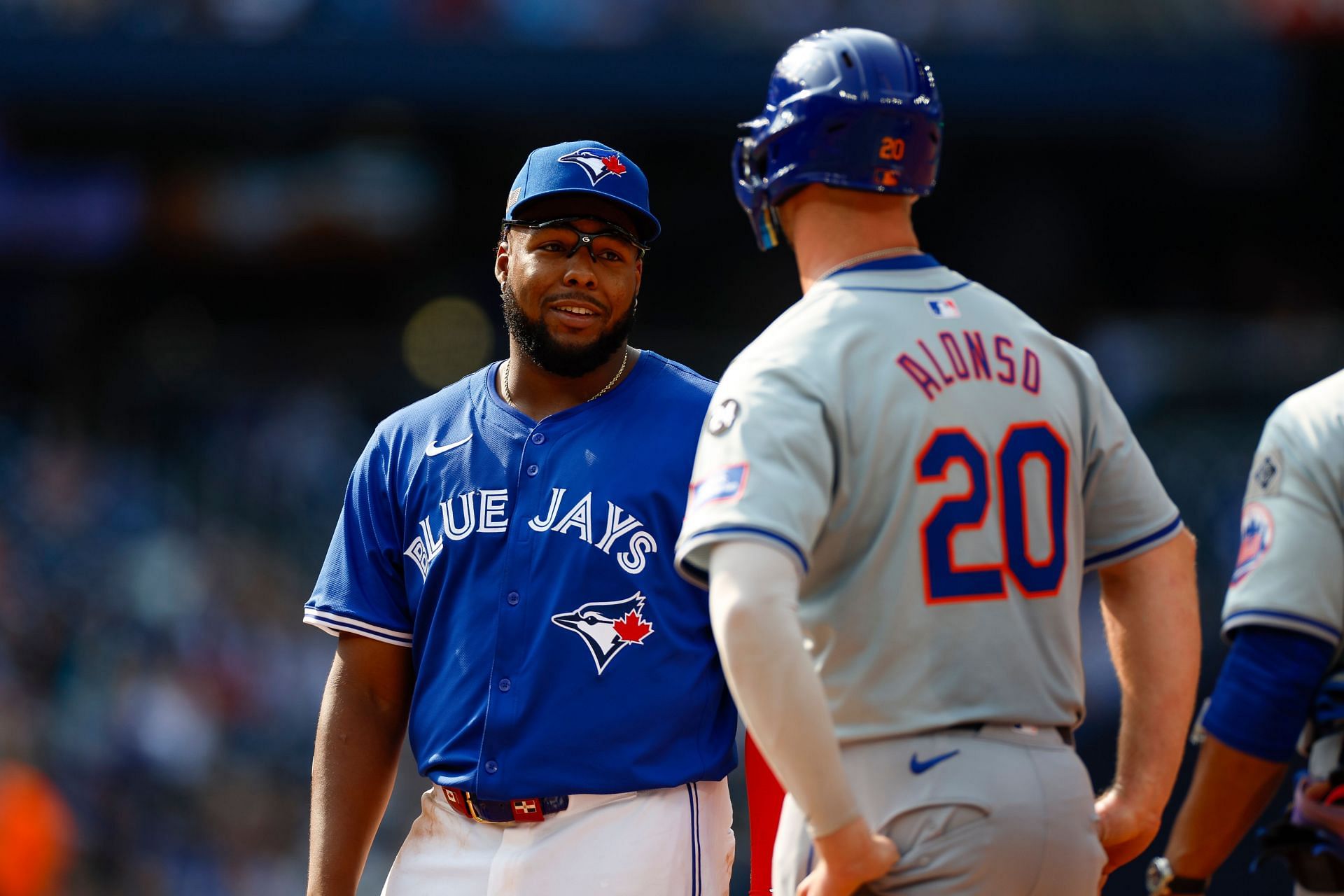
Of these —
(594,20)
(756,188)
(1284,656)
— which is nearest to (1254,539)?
(1284,656)

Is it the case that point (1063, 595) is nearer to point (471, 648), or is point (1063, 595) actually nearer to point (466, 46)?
point (471, 648)

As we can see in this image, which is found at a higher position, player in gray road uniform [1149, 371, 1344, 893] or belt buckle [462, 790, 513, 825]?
player in gray road uniform [1149, 371, 1344, 893]

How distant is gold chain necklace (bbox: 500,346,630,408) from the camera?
3.24 m

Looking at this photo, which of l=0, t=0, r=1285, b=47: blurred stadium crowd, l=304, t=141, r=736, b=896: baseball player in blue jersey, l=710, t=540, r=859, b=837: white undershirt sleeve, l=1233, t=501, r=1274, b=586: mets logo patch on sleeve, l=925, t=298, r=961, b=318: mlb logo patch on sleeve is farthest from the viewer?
l=0, t=0, r=1285, b=47: blurred stadium crowd

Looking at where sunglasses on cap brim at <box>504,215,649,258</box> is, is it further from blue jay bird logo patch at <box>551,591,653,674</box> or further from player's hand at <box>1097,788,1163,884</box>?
player's hand at <box>1097,788,1163,884</box>

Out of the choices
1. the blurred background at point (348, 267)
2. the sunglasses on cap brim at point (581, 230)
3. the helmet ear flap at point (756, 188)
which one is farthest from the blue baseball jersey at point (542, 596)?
the blurred background at point (348, 267)

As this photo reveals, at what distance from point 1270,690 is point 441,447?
1.59m

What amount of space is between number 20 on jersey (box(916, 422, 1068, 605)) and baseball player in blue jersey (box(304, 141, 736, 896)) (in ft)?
2.63

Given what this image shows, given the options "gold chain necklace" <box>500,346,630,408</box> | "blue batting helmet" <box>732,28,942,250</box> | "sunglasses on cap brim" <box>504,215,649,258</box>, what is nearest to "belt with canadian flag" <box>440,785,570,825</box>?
"gold chain necklace" <box>500,346,630,408</box>

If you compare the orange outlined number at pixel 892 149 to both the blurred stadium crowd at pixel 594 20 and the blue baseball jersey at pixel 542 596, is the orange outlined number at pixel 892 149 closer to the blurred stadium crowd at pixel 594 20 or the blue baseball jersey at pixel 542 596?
the blue baseball jersey at pixel 542 596

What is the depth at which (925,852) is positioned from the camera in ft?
7.41

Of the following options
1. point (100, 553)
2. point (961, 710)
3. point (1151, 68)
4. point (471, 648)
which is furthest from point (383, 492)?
point (1151, 68)

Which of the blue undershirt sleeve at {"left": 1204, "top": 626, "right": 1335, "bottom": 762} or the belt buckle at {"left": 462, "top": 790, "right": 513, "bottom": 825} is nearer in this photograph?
the blue undershirt sleeve at {"left": 1204, "top": 626, "right": 1335, "bottom": 762}

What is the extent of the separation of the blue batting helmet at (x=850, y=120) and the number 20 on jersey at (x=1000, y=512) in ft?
1.47
